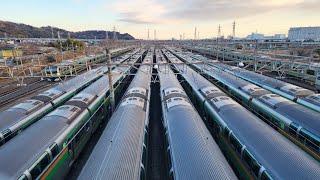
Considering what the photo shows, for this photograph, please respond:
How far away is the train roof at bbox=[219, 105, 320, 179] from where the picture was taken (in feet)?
26.0

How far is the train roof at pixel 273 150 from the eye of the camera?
7.91m

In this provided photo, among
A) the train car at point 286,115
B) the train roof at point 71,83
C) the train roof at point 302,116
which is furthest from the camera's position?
the train roof at point 71,83

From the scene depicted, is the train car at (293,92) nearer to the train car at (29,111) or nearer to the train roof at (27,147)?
the train roof at (27,147)

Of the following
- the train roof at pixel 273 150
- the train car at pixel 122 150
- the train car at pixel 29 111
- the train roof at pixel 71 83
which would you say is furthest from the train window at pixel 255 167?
the train roof at pixel 71 83

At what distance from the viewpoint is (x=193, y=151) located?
30.2 ft

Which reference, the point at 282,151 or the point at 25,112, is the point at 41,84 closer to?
the point at 25,112

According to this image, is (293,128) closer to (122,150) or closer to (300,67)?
(122,150)

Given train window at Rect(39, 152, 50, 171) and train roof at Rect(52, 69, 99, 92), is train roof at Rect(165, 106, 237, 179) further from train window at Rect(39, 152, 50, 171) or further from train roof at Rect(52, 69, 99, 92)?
train roof at Rect(52, 69, 99, 92)

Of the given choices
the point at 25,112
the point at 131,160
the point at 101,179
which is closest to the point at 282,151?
the point at 131,160

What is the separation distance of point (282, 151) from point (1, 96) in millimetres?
33018

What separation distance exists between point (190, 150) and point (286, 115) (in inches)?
310

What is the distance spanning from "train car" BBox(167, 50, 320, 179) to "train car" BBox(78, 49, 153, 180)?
4.69 m

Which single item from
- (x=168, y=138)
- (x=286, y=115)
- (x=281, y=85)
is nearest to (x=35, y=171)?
(x=168, y=138)

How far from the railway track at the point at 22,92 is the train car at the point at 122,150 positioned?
68.9ft
